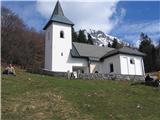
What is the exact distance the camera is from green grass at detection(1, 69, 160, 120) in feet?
55.7

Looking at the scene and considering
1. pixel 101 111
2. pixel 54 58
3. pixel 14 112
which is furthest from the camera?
pixel 54 58

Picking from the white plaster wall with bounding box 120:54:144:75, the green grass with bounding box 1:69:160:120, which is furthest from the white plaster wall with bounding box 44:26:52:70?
the green grass with bounding box 1:69:160:120

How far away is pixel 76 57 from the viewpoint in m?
45.5

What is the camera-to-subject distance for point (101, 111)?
1825 cm

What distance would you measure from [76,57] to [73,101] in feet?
84.1

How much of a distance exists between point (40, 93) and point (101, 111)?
5.66m

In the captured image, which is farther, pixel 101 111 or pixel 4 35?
pixel 4 35

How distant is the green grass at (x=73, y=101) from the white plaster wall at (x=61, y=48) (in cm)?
1736

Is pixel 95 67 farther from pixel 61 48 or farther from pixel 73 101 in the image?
pixel 73 101

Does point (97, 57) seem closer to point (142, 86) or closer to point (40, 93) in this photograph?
point (142, 86)

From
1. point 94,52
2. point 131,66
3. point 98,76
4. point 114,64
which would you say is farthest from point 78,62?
point 98,76

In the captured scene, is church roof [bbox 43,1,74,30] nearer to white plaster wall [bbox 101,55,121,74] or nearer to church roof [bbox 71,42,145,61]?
church roof [bbox 71,42,145,61]

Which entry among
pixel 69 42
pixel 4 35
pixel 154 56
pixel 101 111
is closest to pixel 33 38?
pixel 4 35

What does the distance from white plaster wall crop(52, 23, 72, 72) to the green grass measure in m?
17.4
